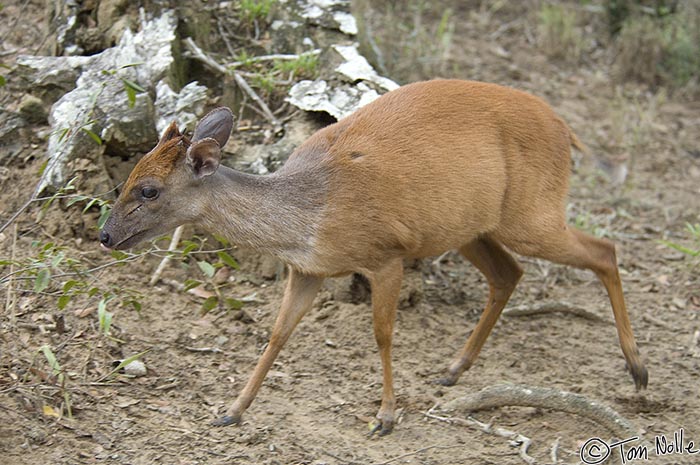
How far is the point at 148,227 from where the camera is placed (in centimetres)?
493

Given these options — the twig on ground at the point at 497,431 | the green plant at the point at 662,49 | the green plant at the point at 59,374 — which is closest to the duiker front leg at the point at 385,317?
the twig on ground at the point at 497,431

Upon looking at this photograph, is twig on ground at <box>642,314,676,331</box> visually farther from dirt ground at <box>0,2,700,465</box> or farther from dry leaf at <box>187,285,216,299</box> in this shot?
dry leaf at <box>187,285,216,299</box>

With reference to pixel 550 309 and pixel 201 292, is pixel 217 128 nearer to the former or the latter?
pixel 201 292

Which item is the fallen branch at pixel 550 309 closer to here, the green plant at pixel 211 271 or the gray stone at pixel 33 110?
the green plant at pixel 211 271

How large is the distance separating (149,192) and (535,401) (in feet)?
7.89

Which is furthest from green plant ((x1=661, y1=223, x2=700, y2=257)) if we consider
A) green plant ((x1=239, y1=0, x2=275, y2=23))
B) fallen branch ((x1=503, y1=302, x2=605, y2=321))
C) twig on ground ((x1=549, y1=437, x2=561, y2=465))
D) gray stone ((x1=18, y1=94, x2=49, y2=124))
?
gray stone ((x1=18, y1=94, x2=49, y2=124))

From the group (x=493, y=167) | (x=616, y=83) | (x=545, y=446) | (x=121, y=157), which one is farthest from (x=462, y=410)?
(x=616, y=83)

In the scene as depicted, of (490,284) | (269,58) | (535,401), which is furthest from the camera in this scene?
(269,58)

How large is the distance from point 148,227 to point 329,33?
2.66 meters

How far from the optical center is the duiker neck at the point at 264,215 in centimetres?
502

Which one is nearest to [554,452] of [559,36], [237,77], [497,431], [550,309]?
[497,431]

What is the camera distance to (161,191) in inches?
193

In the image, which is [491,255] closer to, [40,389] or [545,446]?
[545,446]

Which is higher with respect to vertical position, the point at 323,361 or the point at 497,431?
the point at 497,431
